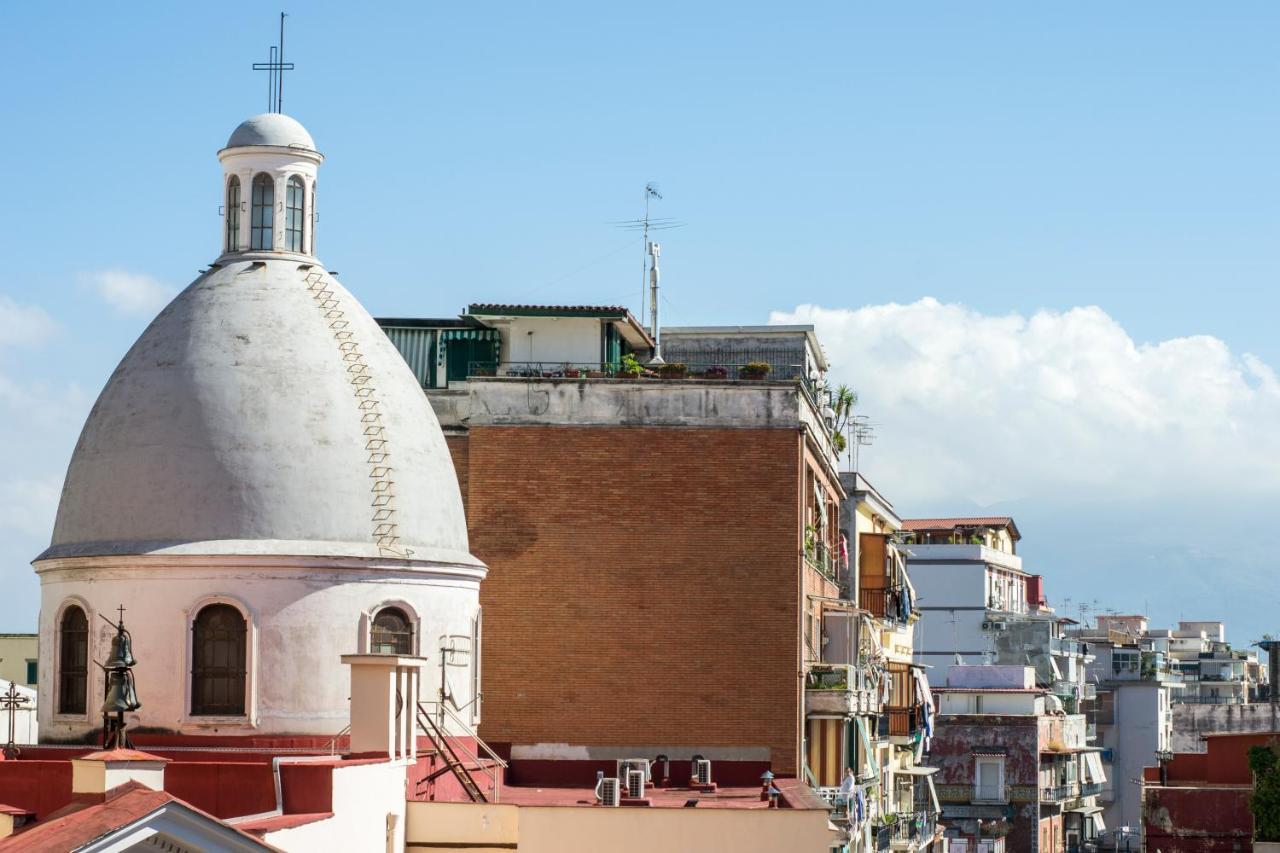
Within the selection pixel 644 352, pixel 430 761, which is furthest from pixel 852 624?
pixel 430 761

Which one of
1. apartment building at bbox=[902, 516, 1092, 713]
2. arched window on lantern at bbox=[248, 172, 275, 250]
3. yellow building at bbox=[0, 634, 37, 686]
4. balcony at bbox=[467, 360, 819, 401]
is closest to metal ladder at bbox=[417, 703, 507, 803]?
balcony at bbox=[467, 360, 819, 401]

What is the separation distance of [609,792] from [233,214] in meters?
12.6

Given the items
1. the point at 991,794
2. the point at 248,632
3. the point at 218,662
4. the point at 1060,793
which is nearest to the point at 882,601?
the point at 991,794

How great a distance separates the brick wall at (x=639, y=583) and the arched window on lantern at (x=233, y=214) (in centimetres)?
669

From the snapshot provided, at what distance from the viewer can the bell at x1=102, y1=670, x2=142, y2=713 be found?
31016mm

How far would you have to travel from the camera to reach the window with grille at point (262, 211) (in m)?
39.5

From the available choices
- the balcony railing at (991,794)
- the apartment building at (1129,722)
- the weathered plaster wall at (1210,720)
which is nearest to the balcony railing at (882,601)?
the balcony railing at (991,794)

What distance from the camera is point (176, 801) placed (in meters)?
24.6

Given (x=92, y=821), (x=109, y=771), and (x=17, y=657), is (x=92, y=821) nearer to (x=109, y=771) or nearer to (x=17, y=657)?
(x=109, y=771)

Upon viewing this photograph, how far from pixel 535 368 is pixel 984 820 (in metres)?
42.6

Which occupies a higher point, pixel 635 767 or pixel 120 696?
pixel 120 696

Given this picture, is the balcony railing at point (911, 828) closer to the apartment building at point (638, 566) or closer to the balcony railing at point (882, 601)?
the balcony railing at point (882, 601)

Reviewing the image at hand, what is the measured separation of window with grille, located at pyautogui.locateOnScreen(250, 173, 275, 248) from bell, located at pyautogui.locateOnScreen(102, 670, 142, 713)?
33.6ft

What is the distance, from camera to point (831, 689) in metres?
45.1
